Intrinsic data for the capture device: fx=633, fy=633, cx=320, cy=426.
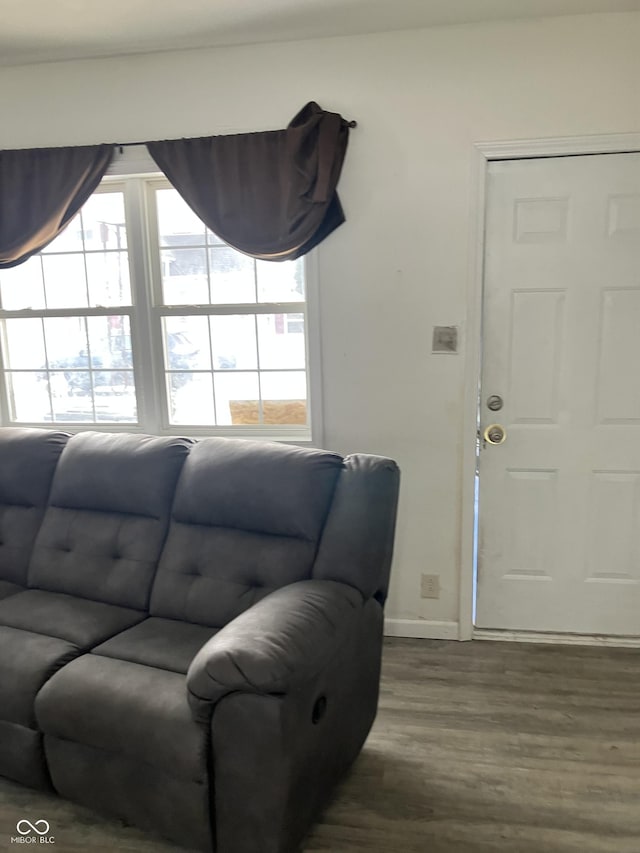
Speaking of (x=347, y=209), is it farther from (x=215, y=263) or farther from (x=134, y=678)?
(x=134, y=678)

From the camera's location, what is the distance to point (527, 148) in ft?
8.26

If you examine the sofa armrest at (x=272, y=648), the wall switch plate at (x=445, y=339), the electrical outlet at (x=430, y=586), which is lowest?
the electrical outlet at (x=430, y=586)

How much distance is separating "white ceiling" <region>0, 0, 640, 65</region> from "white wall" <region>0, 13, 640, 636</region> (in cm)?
6

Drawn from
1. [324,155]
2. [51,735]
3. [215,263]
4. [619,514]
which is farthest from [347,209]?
[51,735]

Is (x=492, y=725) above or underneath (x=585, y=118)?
underneath

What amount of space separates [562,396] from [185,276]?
5.88 ft

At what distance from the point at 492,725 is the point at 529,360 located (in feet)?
4.71

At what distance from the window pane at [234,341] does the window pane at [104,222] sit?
1.98ft

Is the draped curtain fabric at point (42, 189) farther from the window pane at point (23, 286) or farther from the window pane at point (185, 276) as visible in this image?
the window pane at point (185, 276)

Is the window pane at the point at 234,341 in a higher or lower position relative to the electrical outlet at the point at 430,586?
higher

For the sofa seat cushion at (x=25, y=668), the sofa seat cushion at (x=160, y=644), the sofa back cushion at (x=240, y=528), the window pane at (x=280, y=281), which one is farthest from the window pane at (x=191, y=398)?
the sofa seat cushion at (x=25, y=668)

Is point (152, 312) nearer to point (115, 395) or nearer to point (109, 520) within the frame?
point (115, 395)

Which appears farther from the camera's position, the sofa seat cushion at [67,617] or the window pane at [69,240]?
the window pane at [69,240]

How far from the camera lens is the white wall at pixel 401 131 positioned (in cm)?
247
